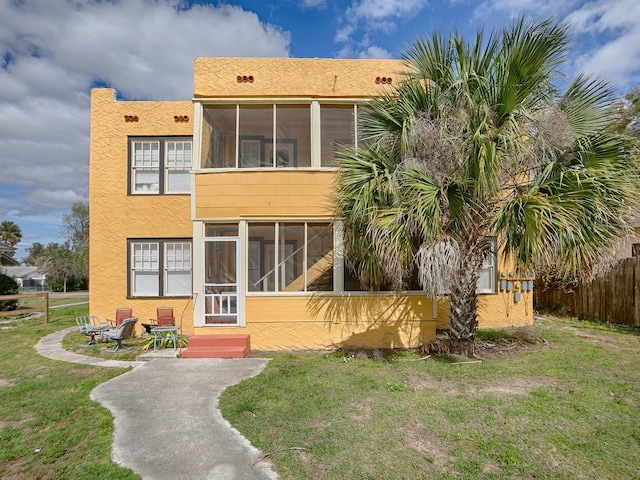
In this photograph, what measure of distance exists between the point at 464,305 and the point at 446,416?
307 cm

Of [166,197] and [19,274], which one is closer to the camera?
[166,197]

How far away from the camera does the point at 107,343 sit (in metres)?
10.3

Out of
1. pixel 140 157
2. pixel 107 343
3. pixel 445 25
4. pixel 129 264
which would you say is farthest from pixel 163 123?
pixel 445 25

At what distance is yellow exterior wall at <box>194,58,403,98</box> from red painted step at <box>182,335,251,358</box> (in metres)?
6.23

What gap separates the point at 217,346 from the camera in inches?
330

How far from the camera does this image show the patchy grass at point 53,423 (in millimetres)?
3883

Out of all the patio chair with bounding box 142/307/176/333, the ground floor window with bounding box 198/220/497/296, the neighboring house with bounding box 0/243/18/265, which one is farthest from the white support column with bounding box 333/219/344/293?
the neighboring house with bounding box 0/243/18/265

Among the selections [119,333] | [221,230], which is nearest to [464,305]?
[221,230]

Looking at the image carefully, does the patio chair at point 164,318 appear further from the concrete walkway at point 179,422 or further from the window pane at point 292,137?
the window pane at point 292,137

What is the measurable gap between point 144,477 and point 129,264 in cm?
977

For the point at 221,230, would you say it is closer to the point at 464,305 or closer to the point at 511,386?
the point at 464,305

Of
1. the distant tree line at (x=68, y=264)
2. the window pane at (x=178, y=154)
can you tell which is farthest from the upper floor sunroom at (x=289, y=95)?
the distant tree line at (x=68, y=264)

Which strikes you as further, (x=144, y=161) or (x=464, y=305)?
(x=144, y=161)

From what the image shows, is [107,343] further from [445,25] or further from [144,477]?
[445,25]
